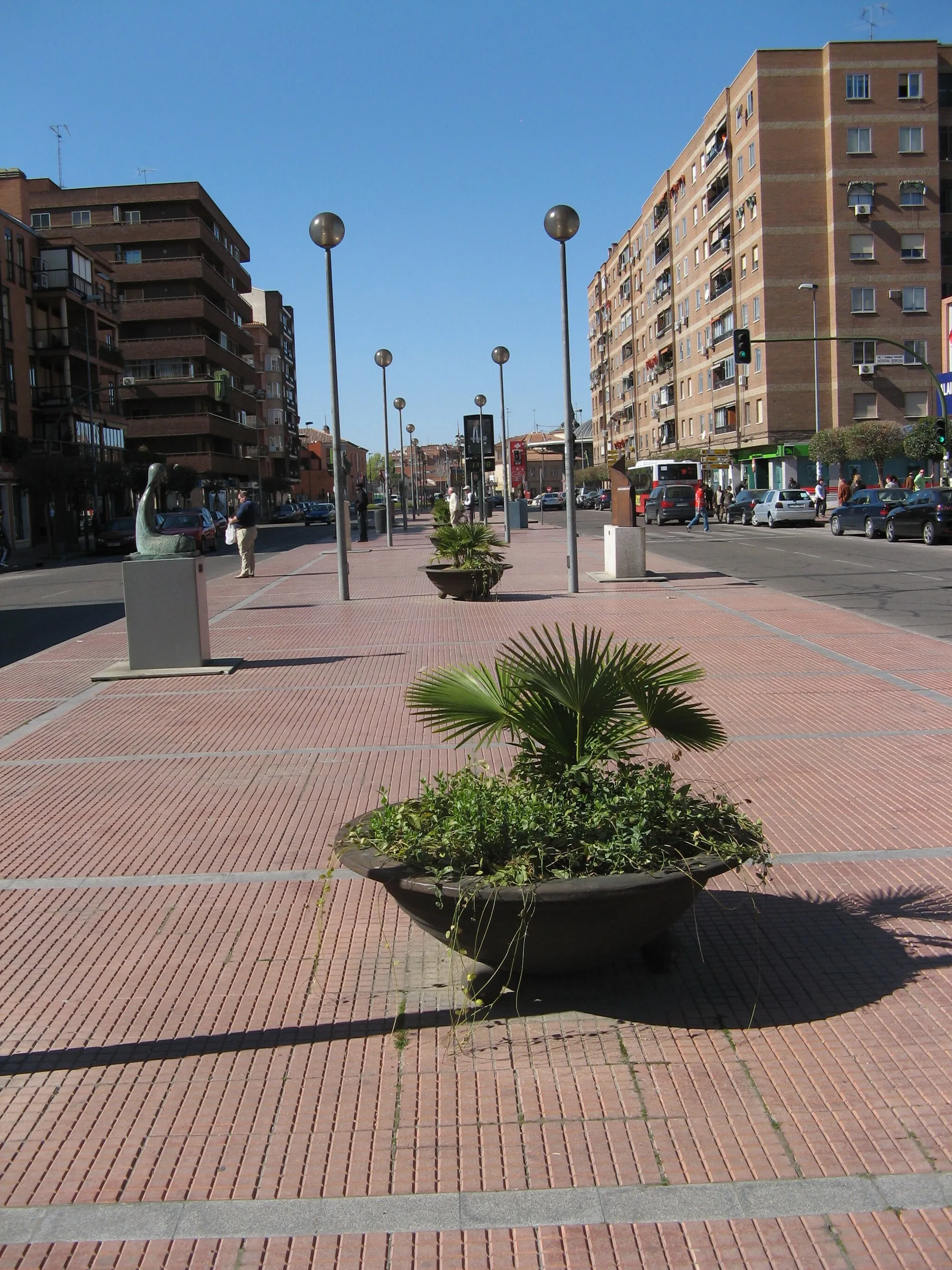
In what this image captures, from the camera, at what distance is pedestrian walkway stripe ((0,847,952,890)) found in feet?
18.4

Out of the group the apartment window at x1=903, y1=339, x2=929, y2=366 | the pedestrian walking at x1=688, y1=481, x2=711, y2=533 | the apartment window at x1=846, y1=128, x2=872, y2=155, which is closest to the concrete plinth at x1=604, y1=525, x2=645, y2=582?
the pedestrian walking at x1=688, y1=481, x2=711, y2=533

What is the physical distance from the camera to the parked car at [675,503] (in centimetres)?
5381

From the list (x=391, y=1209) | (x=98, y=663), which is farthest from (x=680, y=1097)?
(x=98, y=663)

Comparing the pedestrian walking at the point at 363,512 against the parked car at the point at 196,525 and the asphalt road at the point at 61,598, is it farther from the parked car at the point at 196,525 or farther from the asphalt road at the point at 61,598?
the parked car at the point at 196,525

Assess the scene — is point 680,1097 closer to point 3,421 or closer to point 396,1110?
point 396,1110

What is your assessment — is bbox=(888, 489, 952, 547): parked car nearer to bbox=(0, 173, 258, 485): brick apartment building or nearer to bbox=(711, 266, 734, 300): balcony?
bbox=(711, 266, 734, 300): balcony

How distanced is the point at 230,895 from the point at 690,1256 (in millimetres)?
3083

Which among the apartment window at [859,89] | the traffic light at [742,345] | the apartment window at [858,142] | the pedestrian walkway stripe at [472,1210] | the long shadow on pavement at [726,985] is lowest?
the pedestrian walkway stripe at [472,1210]

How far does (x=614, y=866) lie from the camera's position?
3873mm

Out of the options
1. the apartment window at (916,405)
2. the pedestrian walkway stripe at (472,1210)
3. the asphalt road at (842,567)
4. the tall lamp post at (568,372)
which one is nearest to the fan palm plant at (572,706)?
the pedestrian walkway stripe at (472,1210)

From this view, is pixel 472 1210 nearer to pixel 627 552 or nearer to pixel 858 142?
pixel 627 552

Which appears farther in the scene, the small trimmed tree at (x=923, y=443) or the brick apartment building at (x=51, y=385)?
the small trimmed tree at (x=923, y=443)

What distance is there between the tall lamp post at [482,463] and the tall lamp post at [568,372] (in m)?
25.3

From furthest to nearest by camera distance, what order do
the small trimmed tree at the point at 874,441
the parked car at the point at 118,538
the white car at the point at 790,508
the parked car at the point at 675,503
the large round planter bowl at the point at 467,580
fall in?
the small trimmed tree at the point at 874,441 → the parked car at the point at 675,503 → the white car at the point at 790,508 → the parked car at the point at 118,538 → the large round planter bowl at the point at 467,580
